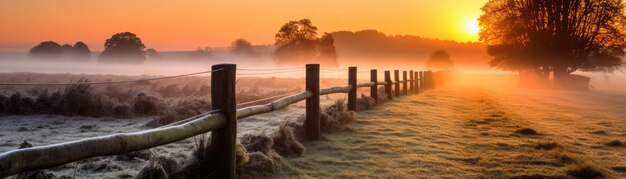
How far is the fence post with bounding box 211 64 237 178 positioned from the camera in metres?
3.53

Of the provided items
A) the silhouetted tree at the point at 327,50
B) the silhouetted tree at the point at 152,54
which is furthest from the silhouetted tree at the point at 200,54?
the silhouetted tree at the point at 327,50

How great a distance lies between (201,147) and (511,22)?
1282 inches

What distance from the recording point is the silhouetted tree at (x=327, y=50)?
56562 mm

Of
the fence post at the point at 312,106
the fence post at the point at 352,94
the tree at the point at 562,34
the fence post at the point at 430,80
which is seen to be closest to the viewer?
the fence post at the point at 312,106

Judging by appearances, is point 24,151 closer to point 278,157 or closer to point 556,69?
point 278,157

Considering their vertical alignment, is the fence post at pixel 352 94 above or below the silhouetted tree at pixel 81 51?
below

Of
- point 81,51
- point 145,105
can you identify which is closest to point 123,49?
point 81,51

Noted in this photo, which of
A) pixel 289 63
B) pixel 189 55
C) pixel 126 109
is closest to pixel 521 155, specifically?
pixel 126 109

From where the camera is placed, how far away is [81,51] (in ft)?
286

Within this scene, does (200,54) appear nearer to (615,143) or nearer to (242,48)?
(242,48)

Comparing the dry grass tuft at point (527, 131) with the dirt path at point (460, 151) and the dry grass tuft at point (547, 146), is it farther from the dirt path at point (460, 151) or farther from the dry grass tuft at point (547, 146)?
the dry grass tuft at point (547, 146)

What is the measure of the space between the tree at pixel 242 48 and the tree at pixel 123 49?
60.4 ft

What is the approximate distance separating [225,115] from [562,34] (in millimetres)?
31908

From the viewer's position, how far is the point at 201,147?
12.0ft
